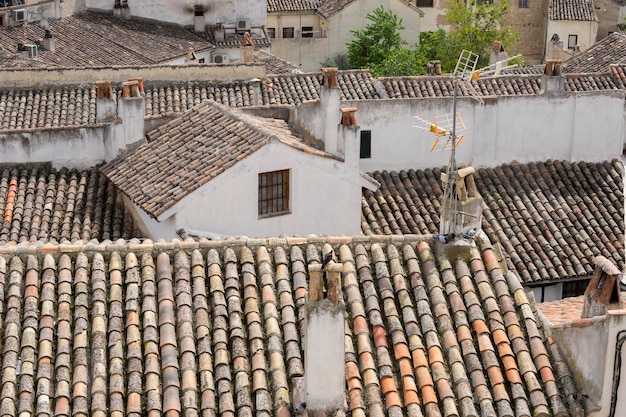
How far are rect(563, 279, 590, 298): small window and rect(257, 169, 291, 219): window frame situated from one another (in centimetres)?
728

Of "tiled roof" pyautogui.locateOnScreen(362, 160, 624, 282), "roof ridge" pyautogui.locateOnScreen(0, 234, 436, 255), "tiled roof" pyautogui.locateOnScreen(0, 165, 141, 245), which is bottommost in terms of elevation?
"tiled roof" pyautogui.locateOnScreen(362, 160, 624, 282)

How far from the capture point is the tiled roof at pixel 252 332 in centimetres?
1200

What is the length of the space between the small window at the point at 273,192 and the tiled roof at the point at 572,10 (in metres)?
43.8

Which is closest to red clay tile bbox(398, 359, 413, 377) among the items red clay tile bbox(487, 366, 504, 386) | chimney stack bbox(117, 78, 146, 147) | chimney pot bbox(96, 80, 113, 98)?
red clay tile bbox(487, 366, 504, 386)

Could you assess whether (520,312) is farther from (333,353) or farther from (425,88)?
(425,88)

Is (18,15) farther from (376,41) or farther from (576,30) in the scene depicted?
(576,30)

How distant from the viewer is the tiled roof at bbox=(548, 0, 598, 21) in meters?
62.0

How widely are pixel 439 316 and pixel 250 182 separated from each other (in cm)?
840

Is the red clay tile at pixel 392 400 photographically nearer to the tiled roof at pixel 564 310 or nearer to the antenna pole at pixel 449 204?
the antenna pole at pixel 449 204

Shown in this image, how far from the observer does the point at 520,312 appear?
13391mm

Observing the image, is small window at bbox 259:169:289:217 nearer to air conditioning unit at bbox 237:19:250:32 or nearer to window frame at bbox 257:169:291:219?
window frame at bbox 257:169:291:219

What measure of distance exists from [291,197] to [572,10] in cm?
4471

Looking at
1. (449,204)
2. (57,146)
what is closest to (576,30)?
(57,146)

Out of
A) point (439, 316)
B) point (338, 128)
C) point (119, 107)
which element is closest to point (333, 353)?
point (439, 316)
